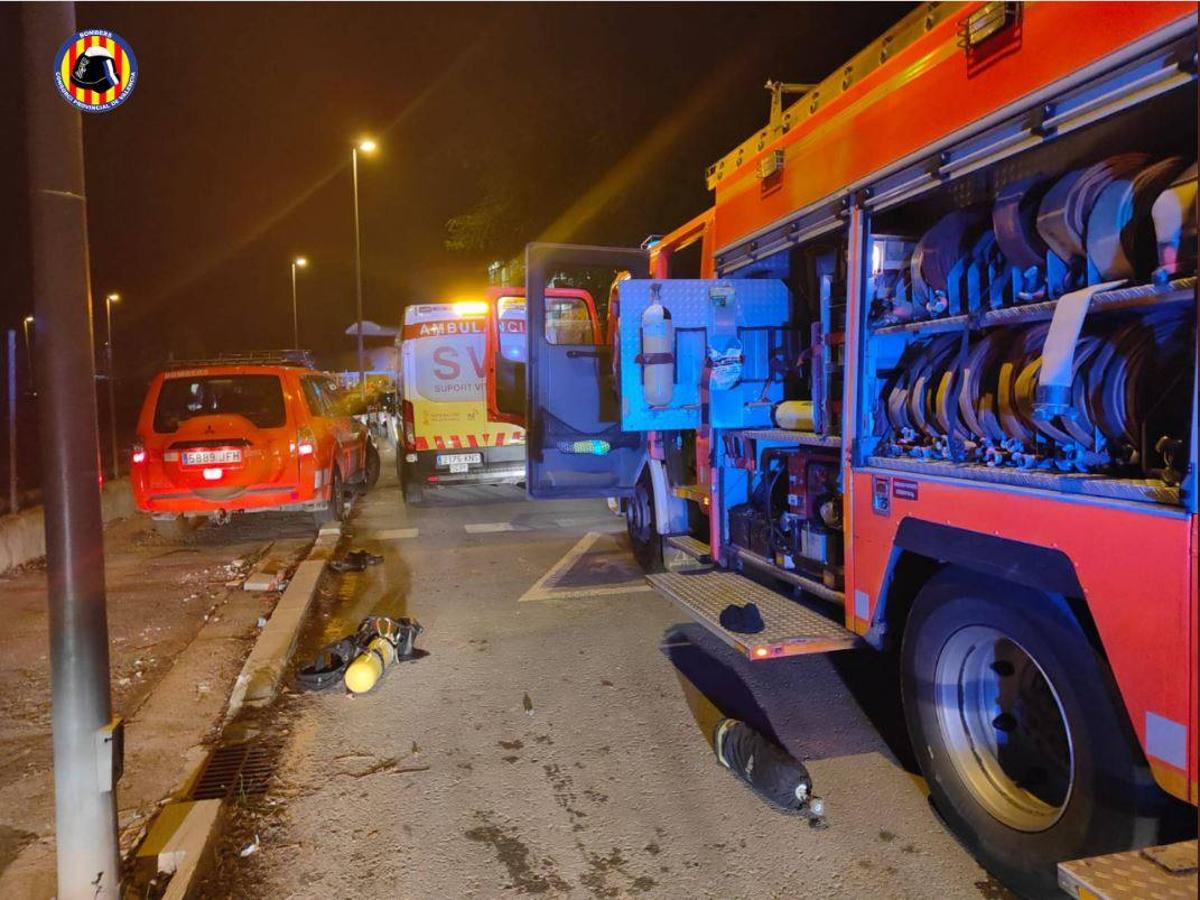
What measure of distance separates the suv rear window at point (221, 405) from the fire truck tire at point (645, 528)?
3.92m

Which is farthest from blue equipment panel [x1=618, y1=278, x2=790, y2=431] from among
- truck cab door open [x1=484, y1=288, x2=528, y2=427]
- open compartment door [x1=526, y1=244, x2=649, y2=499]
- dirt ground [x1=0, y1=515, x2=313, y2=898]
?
dirt ground [x1=0, y1=515, x2=313, y2=898]

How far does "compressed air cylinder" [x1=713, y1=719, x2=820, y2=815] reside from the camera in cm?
351

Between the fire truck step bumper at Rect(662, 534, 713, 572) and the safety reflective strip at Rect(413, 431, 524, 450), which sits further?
the safety reflective strip at Rect(413, 431, 524, 450)

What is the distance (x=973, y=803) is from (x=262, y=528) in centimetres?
923

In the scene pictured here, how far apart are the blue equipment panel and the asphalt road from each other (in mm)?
1598

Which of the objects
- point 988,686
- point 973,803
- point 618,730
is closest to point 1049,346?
point 988,686

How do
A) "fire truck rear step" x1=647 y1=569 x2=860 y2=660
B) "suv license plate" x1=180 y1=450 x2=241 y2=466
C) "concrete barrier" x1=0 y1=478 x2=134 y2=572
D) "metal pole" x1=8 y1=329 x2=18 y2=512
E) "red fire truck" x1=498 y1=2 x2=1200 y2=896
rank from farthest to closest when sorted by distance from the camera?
"suv license plate" x1=180 y1=450 x2=241 y2=466 < "concrete barrier" x1=0 y1=478 x2=134 y2=572 < "metal pole" x1=8 y1=329 x2=18 y2=512 < "fire truck rear step" x1=647 y1=569 x2=860 y2=660 < "red fire truck" x1=498 y1=2 x2=1200 y2=896

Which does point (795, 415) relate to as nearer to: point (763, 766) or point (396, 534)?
point (763, 766)

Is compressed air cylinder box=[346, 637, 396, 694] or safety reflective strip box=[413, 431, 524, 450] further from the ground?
safety reflective strip box=[413, 431, 524, 450]

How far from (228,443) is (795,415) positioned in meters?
6.09

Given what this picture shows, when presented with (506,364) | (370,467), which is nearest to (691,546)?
(506,364)

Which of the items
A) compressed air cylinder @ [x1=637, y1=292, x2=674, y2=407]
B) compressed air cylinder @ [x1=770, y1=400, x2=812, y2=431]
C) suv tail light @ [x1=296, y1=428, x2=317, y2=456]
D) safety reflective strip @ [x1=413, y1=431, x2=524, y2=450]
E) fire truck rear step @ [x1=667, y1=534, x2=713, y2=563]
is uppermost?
compressed air cylinder @ [x1=637, y1=292, x2=674, y2=407]

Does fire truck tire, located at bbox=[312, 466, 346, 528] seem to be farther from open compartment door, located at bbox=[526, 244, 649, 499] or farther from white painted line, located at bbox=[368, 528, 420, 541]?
open compartment door, located at bbox=[526, 244, 649, 499]

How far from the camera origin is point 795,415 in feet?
16.3
